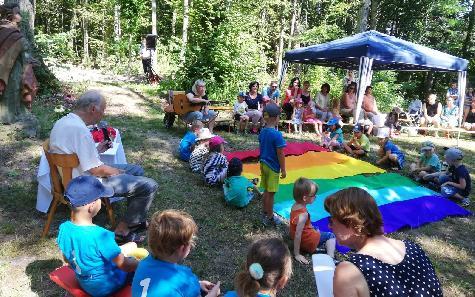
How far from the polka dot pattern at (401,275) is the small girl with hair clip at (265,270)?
0.98 feet

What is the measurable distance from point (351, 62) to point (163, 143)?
7.28m

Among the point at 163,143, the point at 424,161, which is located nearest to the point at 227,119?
the point at 163,143

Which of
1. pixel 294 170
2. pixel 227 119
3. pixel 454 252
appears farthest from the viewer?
pixel 227 119

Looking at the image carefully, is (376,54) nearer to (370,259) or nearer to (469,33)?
(370,259)

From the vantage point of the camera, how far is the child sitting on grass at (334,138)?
7844mm

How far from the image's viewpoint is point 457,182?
5434mm

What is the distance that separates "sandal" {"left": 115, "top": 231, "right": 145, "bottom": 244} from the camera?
3518 millimetres

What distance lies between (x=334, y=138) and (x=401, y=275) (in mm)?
6434

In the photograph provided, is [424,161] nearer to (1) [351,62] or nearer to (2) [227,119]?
(2) [227,119]

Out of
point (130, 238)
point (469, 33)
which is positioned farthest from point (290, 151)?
point (469, 33)

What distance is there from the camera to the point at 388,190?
5520 mm

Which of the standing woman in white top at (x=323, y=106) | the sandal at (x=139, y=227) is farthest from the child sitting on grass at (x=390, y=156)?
the sandal at (x=139, y=227)

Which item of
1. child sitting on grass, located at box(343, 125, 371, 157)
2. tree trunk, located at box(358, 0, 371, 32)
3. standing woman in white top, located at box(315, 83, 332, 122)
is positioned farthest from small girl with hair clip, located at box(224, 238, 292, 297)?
tree trunk, located at box(358, 0, 371, 32)

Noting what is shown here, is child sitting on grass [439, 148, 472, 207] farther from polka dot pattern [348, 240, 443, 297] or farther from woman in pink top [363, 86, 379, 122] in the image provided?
woman in pink top [363, 86, 379, 122]
